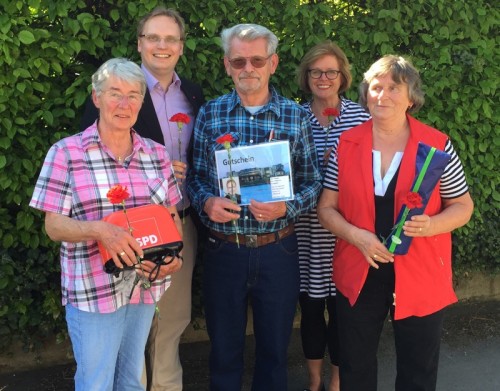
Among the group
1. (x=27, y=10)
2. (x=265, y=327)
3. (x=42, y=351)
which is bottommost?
(x=42, y=351)

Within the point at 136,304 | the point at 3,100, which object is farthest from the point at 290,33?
the point at 136,304

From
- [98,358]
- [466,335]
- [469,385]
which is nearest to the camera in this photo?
[98,358]

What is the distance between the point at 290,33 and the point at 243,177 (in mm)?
1785

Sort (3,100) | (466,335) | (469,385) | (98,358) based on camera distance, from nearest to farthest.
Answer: (98,358) → (3,100) → (469,385) → (466,335)

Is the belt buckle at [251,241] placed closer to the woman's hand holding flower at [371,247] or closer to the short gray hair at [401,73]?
the woman's hand holding flower at [371,247]

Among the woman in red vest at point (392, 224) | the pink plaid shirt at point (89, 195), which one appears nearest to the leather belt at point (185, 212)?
the pink plaid shirt at point (89, 195)

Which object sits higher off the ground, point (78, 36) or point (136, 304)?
point (78, 36)

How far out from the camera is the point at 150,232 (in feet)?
8.25

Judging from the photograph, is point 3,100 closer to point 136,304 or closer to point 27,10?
point 27,10

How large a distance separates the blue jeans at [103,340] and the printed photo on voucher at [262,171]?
0.83 meters

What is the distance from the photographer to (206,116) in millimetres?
3205

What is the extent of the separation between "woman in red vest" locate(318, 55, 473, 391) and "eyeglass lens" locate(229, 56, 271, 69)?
59 cm

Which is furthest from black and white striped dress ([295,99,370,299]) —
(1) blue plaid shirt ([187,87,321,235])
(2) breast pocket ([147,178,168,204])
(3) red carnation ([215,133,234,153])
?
(2) breast pocket ([147,178,168,204])

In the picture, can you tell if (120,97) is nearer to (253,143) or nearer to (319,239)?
(253,143)
